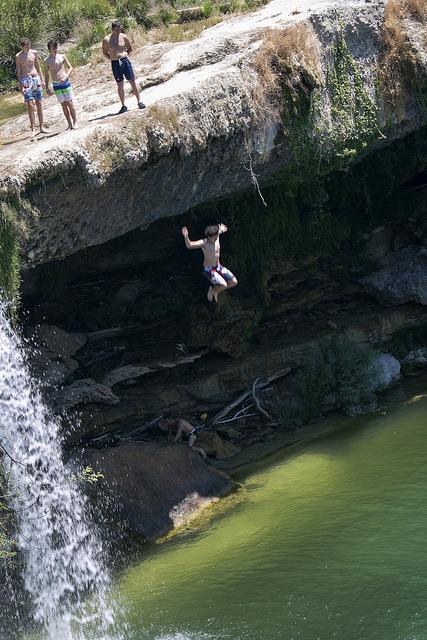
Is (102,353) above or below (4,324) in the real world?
below

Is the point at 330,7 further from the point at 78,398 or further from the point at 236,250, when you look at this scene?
the point at 78,398

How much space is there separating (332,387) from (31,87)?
7485 mm

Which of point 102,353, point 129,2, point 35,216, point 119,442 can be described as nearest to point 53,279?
point 102,353

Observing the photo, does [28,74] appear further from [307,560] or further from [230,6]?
[307,560]

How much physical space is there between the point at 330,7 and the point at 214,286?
4998mm

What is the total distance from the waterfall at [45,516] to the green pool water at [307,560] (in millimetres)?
658

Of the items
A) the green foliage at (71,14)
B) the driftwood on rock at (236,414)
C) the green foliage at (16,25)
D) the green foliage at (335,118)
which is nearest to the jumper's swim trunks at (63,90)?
the green foliage at (335,118)

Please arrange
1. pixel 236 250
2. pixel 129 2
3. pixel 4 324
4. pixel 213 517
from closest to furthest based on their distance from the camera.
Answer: pixel 4 324 → pixel 213 517 → pixel 236 250 → pixel 129 2

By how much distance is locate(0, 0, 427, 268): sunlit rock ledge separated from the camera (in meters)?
12.1

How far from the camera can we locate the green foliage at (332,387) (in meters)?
16.8

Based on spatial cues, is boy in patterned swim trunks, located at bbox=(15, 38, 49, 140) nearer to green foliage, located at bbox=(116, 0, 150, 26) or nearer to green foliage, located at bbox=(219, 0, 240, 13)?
green foliage, located at bbox=(219, 0, 240, 13)

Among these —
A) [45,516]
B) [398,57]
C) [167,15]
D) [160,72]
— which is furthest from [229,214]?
[45,516]

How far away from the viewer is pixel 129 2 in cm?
2102

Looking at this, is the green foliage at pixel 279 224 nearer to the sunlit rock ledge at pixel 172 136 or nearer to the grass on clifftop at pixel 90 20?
the sunlit rock ledge at pixel 172 136
